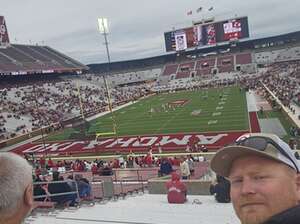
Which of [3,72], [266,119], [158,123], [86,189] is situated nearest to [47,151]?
[158,123]

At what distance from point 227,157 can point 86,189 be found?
26.9 ft

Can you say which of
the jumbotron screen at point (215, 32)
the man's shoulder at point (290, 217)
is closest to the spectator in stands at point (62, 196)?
the man's shoulder at point (290, 217)

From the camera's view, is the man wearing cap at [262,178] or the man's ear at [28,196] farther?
the man's ear at [28,196]

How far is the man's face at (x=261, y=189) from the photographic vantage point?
1361 millimetres

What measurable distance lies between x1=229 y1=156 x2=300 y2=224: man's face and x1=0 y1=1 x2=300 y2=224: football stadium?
1.8 inches

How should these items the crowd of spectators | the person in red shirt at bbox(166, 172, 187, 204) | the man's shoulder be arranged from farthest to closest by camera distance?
the crowd of spectators, the person in red shirt at bbox(166, 172, 187, 204), the man's shoulder

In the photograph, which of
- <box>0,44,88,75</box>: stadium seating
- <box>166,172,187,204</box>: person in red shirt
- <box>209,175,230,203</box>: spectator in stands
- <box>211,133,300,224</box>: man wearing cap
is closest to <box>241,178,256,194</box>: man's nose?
<box>211,133,300,224</box>: man wearing cap

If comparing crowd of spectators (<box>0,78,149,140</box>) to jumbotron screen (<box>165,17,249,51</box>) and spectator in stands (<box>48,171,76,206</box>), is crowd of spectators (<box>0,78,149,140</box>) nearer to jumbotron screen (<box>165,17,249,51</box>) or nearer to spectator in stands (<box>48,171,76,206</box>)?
jumbotron screen (<box>165,17,249,51</box>)

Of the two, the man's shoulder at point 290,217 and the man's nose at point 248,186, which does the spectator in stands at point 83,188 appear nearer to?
the man's nose at point 248,186

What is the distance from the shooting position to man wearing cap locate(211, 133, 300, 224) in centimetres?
137

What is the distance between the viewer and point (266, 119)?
28.5 meters

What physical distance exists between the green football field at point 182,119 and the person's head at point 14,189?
26002 millimetres

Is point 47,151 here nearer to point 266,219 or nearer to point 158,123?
point 158,123

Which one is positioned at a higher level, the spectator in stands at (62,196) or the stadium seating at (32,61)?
the stadium seating at (32,61)
